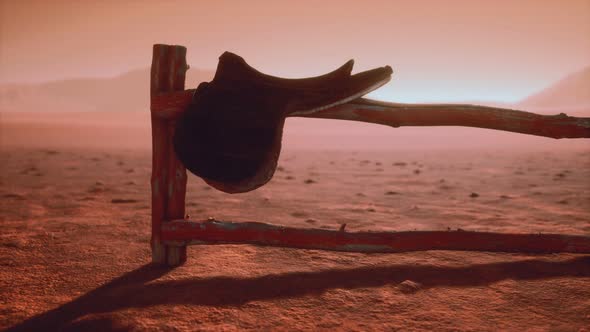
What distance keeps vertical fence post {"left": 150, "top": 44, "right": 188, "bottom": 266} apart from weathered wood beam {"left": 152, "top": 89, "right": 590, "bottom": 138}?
106 millimetres

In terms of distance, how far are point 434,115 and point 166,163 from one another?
182 centimetres

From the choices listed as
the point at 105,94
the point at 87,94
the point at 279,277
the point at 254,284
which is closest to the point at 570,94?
the point at 279,277

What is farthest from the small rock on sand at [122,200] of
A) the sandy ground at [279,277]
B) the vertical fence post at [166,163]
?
the vertical fence post at [166,163]

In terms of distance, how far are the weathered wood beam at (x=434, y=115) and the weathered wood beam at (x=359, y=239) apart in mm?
742

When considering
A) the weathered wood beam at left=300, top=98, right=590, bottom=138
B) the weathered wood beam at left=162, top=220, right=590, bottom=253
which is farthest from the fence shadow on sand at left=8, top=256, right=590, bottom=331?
the weathered wood beam at left=300, top=98, right=590, bottom=138

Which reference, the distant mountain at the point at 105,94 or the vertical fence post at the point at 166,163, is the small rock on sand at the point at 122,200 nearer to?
the vertical fence post at the point at 166,163

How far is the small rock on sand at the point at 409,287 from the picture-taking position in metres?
2.10

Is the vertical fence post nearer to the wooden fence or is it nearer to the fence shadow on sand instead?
the wooden fence

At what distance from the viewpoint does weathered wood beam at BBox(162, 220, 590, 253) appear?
94.4 inches

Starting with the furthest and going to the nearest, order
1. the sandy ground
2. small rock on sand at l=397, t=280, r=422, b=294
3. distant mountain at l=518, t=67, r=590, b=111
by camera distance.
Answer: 1. distant mountain at l=518, t=67, r=590, b=111
2. small rock on sand at l=397, t=280, r=422, b=294
3. the sandy ground

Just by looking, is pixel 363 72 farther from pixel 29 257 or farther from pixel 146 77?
pixel 146 77

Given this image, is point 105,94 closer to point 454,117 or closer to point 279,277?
point 279,277

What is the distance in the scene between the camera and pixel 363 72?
2.18 m

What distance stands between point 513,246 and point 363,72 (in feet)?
5.30
